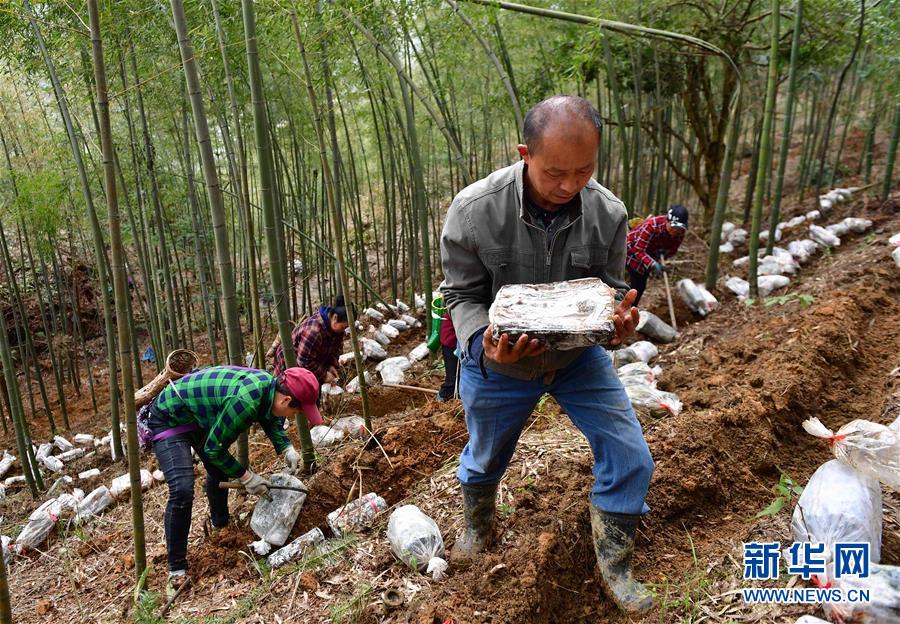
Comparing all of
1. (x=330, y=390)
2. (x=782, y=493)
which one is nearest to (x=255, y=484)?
(x=782, y=493)

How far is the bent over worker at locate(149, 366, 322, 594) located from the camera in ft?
7.88

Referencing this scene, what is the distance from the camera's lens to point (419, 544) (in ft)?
6.74

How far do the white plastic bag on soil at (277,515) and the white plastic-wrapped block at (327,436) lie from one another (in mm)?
791

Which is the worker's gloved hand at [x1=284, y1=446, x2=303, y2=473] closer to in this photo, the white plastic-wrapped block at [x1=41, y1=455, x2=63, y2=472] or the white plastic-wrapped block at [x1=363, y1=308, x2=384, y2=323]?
the white plastic-wrapped block at [x1=41, y1=455, x2=63, y2=472]

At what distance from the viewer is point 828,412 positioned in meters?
2.91

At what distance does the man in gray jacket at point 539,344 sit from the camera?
1610mm

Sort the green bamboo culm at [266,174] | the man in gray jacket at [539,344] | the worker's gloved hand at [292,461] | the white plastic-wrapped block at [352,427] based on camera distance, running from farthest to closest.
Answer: the white plastic-wrapped block at [352,427] → the worker's gloved hand at [292,461] → the green bamboo culm at [266,174] → the man in gray jacket at [539,344]

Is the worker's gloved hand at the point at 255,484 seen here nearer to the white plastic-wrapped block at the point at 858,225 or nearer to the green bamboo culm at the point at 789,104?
the green bamboo culm at the point at 789,104

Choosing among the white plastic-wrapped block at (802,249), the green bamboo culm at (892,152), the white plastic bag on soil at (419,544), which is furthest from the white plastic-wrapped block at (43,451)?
the green bamboo culm at (892,152)

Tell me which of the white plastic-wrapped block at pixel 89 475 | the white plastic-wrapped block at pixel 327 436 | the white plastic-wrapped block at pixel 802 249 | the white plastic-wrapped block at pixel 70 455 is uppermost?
the white plastic-wrapped block at pixel 802 249

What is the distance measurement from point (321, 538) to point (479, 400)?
112cm

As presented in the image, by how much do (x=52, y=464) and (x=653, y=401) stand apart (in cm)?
483

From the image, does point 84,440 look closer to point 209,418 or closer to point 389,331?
point 389,331

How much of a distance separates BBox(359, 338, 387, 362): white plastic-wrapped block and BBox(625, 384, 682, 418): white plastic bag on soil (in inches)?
123
